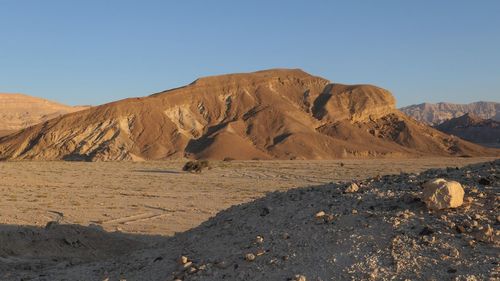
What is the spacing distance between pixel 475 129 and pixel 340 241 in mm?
118075

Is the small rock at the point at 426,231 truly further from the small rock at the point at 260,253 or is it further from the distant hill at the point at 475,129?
the distant hill at the point at 475,129

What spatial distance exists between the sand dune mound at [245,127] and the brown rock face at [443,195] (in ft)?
183

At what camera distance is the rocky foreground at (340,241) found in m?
6.01

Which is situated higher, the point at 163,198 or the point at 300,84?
the point at 300,84

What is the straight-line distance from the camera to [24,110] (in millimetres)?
137750

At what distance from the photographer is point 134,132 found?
70.5 meters

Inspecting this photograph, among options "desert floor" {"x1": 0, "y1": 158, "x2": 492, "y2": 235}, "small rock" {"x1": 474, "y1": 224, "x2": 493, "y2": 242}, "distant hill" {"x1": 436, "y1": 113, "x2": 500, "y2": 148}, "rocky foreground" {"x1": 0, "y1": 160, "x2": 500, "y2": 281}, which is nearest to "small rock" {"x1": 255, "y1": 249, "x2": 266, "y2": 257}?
"rocky foreground" {"x1": 0, "y1": 160, "x2": 500, "y2": 281}

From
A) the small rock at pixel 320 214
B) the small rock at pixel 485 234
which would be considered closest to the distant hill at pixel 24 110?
the small rock at pixel 320 214

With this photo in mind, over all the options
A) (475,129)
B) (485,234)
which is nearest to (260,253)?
(485,234)

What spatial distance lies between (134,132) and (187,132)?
7061 mm

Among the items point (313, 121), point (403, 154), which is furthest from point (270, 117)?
point (403, 154)

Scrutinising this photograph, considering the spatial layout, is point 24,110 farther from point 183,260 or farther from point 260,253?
point 260,253

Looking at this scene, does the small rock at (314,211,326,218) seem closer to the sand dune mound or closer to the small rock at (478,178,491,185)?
the small rock at (478,178,491,185)

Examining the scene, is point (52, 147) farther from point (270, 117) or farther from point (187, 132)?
point (270, 117)
